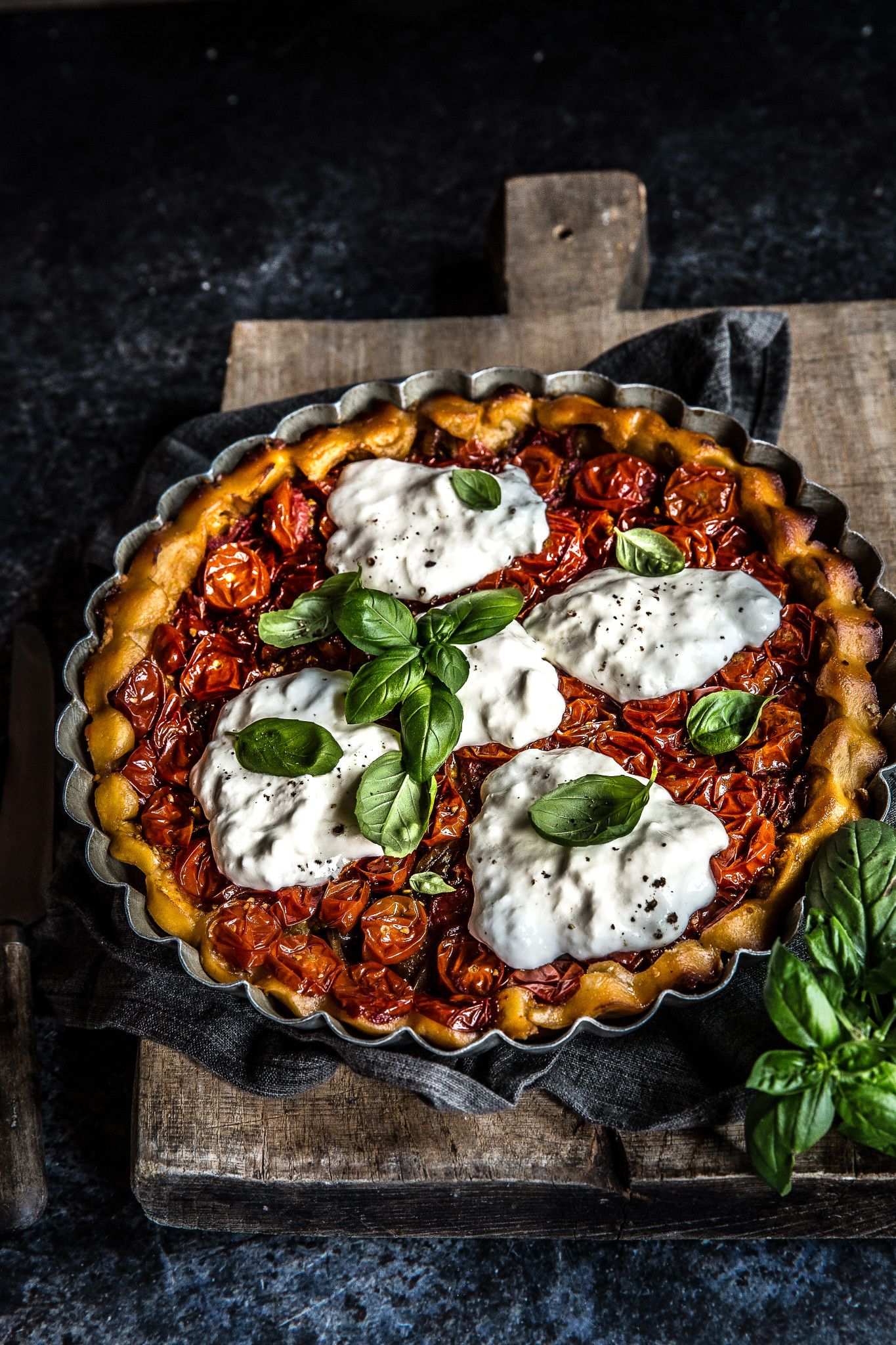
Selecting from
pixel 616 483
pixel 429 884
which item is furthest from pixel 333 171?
pixel 429 884

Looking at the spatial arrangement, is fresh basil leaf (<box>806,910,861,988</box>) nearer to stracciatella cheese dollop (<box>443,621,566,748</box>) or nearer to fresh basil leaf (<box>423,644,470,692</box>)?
stracciatella cheese dollop (<box>443,621,566,748</box>)

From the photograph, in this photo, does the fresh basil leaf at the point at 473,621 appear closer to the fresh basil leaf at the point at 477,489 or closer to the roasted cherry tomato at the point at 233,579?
the fresh basil leaf at the point at 477,489

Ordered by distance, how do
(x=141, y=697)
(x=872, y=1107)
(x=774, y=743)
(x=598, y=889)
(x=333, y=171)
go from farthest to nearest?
(x=333, y=171), (x=141, y=697), (x=774, y=743), (x=598, y=889), (x=872, y=1107)

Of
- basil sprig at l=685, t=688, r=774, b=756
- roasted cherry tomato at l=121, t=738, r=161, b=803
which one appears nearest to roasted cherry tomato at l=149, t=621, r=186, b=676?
roasted cherry tomato at l=121, t=738, r=161, b=803

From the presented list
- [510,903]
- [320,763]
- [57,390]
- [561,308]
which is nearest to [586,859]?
[510,903]

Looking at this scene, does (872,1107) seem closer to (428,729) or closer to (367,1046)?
(367,1046)

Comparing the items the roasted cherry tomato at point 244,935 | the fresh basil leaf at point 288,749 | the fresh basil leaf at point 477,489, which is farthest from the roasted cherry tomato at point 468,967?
the fresh basil leaf at point 477,489
